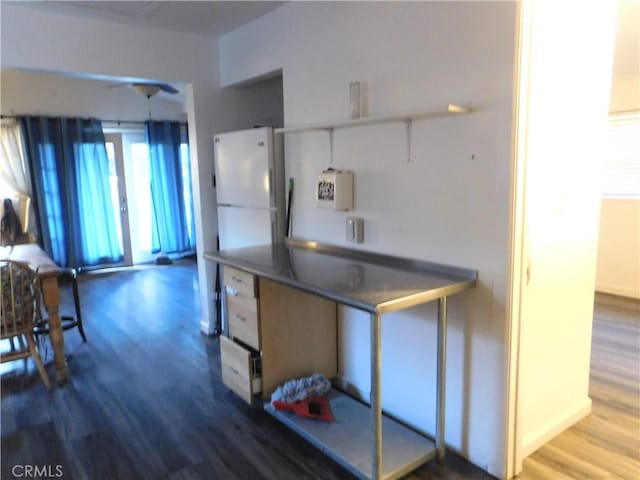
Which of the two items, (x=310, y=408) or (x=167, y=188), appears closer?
(x=310, y=408)

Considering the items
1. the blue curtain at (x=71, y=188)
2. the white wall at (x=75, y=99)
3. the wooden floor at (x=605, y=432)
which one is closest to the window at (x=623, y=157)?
the wooden floor at (x=605, y=432)

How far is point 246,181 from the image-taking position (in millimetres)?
3271

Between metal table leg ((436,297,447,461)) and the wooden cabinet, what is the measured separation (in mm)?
707

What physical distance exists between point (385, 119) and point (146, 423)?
78.7 inches

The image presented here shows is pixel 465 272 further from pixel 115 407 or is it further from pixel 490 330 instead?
pixel 115 407

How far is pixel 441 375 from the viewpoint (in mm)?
2080

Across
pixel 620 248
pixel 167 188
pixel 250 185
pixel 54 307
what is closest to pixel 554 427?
pixel 250 185

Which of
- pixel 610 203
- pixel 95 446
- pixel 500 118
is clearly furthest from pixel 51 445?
pixel 610 203

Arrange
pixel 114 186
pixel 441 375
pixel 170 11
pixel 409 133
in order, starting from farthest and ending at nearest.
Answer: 1. pixel 114 186
2. pixel 170 11
3. pixel 409 133
4. pixel 441 375

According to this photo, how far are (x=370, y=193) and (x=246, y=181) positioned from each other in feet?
3.71

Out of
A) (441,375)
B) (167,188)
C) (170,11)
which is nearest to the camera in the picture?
(441,375)

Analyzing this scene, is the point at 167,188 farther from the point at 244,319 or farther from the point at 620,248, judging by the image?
the point at 620,248

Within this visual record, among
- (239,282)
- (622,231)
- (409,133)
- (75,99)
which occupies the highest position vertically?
(75,99)

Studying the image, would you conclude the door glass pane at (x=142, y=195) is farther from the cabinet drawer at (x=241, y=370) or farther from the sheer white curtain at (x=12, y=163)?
the cabinet drawer at (x=241, y=370)
